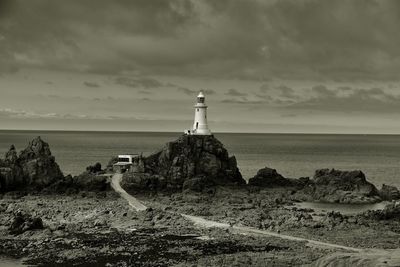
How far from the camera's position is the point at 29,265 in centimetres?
3978

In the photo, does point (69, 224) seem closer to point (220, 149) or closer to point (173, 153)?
point (173, 153)

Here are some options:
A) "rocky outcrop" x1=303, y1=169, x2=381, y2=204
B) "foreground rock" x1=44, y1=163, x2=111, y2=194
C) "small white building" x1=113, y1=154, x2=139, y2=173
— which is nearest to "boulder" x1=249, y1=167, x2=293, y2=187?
"rocky outcrop" x1=303, y1=169, x2=381, y2=204

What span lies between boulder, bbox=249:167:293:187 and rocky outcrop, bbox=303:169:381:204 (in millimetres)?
4462

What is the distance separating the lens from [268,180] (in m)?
84.0

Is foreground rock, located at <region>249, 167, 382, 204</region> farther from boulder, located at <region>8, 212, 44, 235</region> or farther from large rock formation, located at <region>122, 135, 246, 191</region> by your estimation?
boulder, located at <region>8, 212, 44, 235</region>

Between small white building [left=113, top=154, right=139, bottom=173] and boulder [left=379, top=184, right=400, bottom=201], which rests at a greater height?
small white building [left=113, top=154, right=139, bottom=173]

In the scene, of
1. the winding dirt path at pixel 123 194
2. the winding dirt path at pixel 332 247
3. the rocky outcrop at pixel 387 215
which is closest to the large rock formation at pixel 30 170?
the winding dirt path at pixel 123 194

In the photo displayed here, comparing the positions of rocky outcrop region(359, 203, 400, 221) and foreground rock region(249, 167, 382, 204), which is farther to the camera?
foreground rock region(249, 167, 382, 204)

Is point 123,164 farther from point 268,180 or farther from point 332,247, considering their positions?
point 332,247

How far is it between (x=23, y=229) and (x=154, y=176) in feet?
96.9

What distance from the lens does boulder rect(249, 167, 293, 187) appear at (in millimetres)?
82675

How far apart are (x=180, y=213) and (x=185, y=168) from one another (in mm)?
21510

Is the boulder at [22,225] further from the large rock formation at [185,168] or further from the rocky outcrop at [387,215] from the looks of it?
the rocky outcrop at [387,215]

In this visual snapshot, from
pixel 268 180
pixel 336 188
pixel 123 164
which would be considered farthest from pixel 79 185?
pixel 336 188
